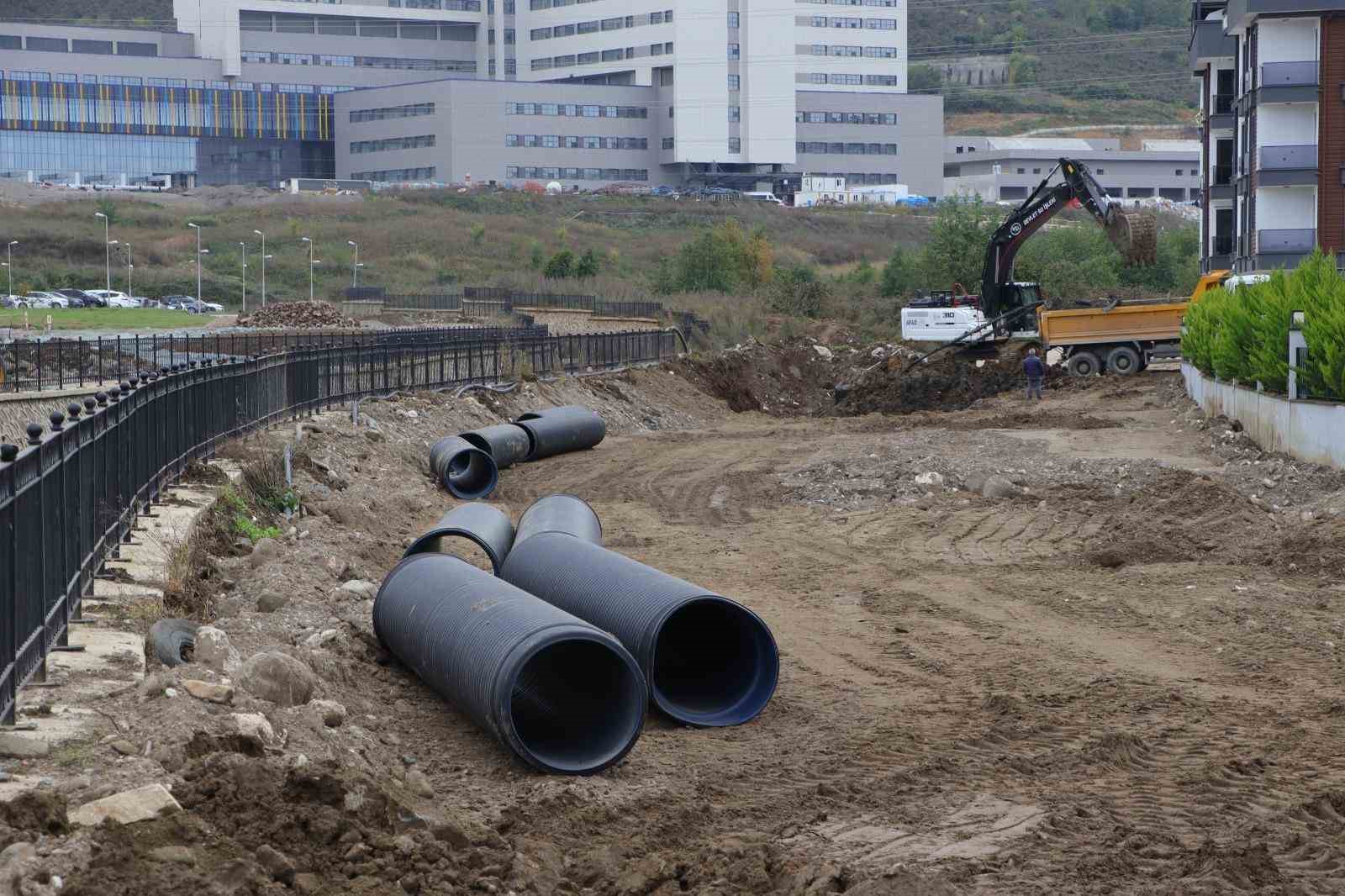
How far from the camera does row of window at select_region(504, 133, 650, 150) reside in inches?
5002

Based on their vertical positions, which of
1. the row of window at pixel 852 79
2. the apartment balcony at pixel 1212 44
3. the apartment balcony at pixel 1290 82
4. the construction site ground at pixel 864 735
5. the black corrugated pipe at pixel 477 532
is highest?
the row of window at pixel 852 79

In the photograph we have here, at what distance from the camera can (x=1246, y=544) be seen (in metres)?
17.8

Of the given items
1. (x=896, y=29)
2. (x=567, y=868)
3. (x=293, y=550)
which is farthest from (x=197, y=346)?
(x=896, y=29)

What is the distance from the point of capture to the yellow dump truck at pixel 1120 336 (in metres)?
40.6

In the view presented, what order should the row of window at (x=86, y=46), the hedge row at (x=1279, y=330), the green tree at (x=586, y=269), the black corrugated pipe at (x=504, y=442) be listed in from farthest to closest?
the row of window at (x=86, y=46), the green tree at (x=586, y=269), the black corrugated pipe at (x=504, y=442), the hedge row at (x=1279, y=330)

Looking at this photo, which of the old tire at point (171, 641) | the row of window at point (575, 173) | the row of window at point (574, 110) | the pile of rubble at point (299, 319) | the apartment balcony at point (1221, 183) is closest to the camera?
the old tire at point (171, 641)

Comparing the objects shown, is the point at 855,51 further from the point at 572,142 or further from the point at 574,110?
the point at 572,142

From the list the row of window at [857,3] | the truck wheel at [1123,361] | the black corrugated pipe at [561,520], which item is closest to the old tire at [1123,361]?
the truck wheel at [1123,361]

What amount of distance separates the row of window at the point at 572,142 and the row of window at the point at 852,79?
1737cm

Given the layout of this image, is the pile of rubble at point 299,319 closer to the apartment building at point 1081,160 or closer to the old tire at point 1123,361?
the old tire at point 1123,361

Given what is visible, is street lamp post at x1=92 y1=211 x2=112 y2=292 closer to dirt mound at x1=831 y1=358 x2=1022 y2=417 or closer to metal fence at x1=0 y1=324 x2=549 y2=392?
metal fence at x1=0 y1=324 x2=549 y2=392

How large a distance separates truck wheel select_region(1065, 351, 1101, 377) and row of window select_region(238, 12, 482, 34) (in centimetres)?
10631

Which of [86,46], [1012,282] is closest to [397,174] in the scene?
[86,46]

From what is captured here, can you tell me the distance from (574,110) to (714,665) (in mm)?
120081
